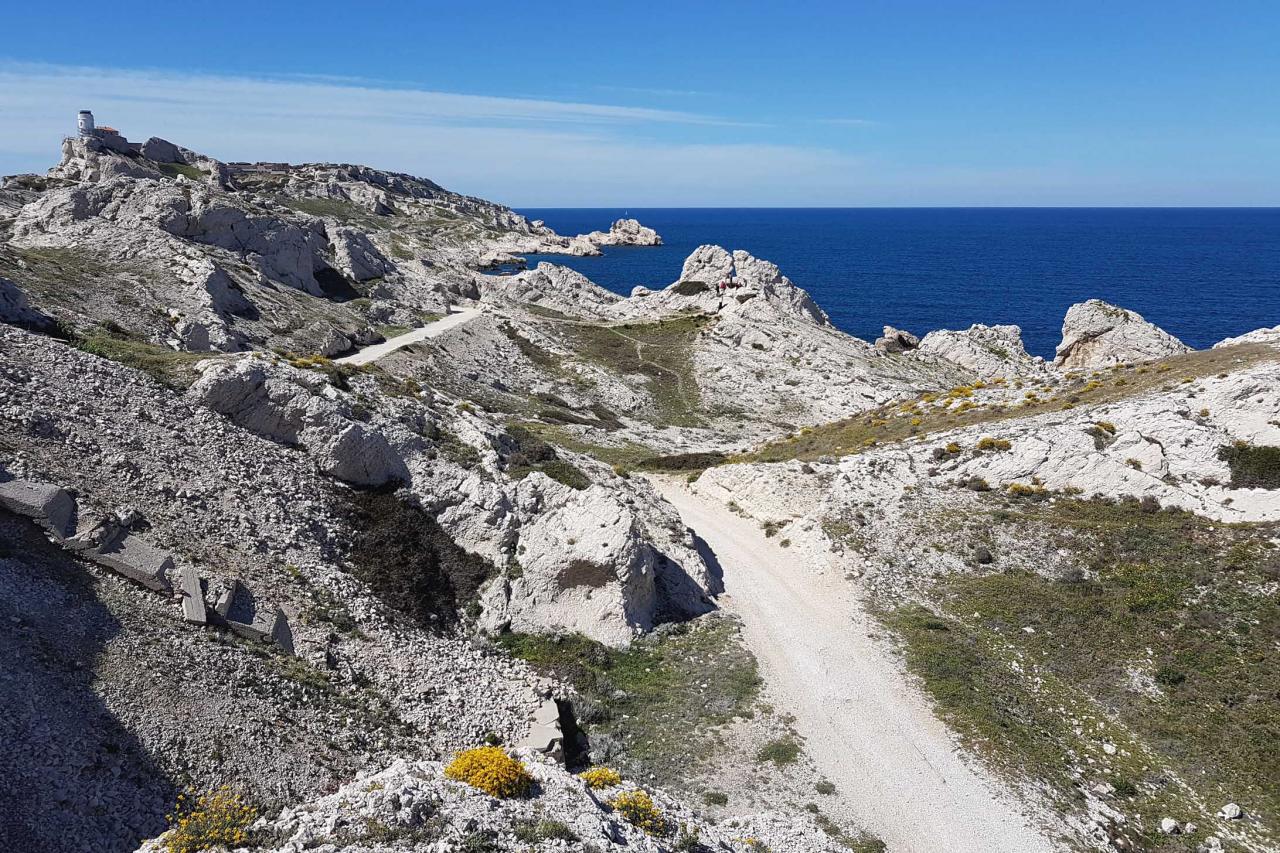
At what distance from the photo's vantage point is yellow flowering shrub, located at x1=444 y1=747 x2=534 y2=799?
49.3 feet

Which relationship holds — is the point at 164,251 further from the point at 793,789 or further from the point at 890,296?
the point at 890,296

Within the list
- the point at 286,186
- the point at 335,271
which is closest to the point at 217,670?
the point at 335,271

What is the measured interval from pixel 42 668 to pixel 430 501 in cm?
1535

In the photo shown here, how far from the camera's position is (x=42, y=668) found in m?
15.5

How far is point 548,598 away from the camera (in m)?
28.0

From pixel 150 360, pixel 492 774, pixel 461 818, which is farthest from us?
pixel 150 360

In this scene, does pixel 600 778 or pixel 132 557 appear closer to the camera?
pixel 600 778

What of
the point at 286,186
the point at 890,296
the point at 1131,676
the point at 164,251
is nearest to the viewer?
the point at 1131,676

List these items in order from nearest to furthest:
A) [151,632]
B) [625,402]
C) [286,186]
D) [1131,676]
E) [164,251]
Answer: [151,632] < [1131,676] < [164,251] < [625,402] < [286,186]

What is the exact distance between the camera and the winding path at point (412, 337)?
232ft

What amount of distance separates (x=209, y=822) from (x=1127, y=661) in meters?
28.0

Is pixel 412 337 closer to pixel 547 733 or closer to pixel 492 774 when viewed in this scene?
pixel 547 733

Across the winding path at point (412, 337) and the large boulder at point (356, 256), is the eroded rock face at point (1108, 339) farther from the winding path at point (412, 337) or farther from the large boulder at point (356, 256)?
the large boulder at point (356, 256)

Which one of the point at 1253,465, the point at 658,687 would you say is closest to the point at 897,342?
the point at 1253,465
